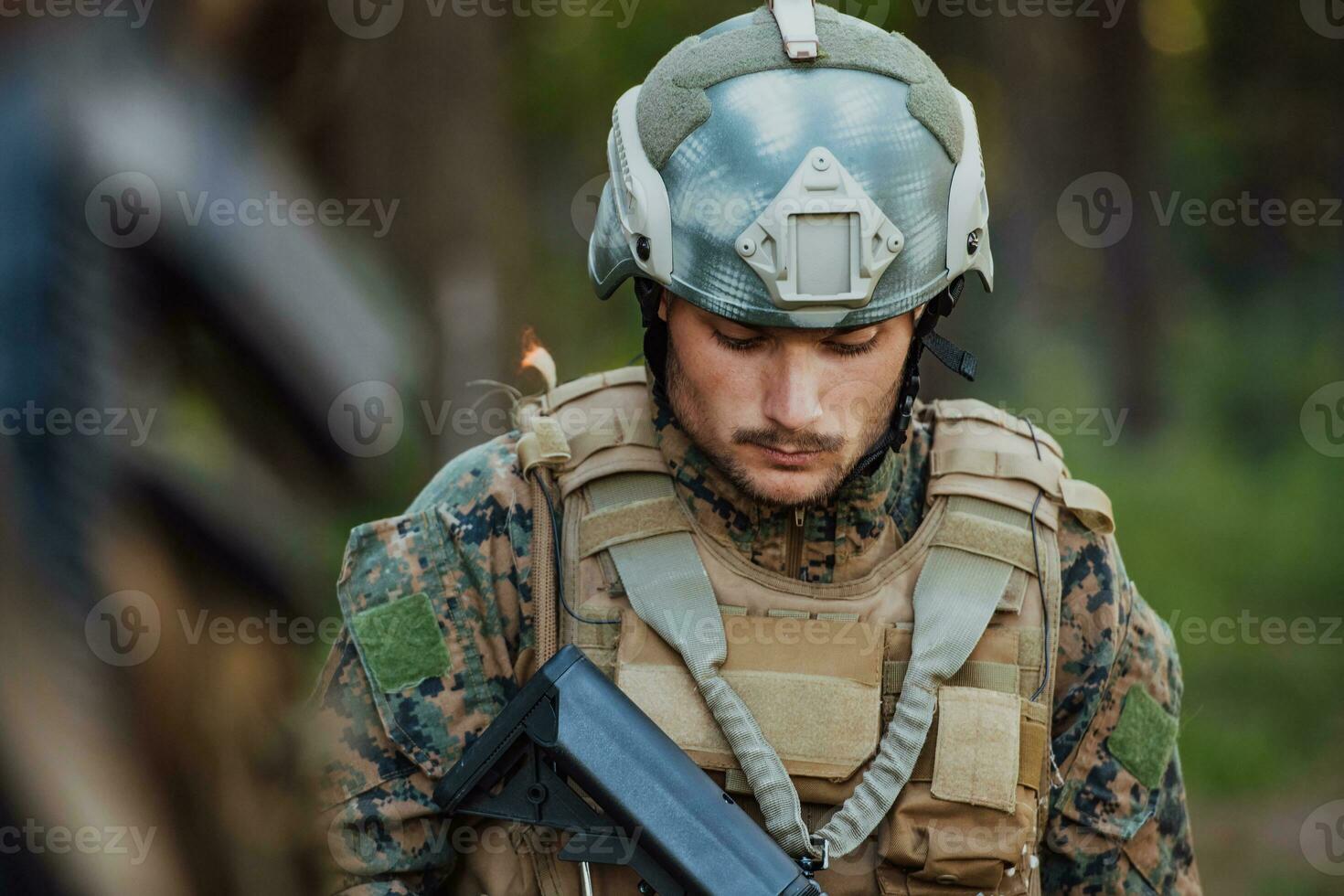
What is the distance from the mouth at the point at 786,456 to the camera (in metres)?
2.97

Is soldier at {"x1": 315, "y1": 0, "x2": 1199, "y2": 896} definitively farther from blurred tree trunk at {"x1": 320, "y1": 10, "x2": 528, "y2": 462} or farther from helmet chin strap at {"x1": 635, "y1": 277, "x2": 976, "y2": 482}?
blurred tree trunk at {"x1": 320, "y1": 10, "x2": 528, "y2": 462}

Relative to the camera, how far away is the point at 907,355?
10.5 feet

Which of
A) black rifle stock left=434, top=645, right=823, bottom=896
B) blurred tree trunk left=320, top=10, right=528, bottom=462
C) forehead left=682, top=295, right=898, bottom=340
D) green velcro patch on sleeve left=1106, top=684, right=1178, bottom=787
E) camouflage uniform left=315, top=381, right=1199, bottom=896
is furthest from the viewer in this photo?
blurred tree trunk left=320, top=10, right=528, bottom=462

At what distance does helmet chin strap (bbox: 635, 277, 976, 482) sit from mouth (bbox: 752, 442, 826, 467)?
0.61 ft

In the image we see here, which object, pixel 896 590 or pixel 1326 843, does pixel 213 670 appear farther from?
pixel 1326 843

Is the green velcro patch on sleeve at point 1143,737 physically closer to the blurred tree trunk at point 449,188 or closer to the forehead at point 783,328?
the forehead at point 783,328

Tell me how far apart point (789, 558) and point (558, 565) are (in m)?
0.50

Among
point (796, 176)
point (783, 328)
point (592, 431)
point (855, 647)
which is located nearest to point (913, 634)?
point (855, 647)

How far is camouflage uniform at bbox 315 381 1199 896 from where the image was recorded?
10.1 feet

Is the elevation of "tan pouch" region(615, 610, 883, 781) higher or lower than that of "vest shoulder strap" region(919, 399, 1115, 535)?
lower

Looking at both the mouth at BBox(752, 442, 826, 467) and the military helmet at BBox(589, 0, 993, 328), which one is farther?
the mouth at BBox(752, 442, 826, 467)

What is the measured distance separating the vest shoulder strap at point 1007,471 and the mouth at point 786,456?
0.42 metres

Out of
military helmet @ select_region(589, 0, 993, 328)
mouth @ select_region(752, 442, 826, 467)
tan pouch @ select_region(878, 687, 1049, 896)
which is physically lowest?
tan pouch @ select_region(878, 687, 1049, 896)

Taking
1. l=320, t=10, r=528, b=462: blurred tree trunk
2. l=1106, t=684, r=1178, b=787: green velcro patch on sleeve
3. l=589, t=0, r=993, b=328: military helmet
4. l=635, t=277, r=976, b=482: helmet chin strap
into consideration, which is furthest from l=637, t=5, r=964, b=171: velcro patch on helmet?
l=320, t=10, r=528, b=462: blurred tree trunk
